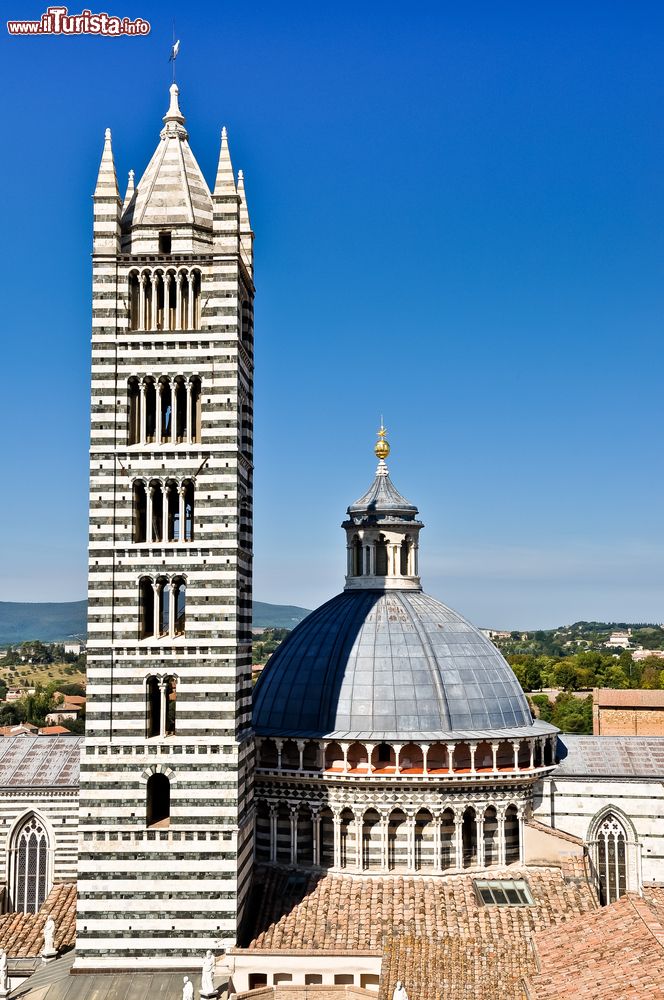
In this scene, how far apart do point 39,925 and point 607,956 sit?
75.3ft

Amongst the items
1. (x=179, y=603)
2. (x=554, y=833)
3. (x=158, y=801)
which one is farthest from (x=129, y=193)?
(x=554, y=833)

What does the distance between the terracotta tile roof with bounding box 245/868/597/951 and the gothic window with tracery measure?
4601 millimetres

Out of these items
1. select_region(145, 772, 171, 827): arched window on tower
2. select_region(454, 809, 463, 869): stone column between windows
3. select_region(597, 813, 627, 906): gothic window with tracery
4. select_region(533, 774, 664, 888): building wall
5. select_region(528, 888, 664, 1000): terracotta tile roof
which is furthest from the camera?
select_region(597, 813, 627, 906): gothic window with tracery

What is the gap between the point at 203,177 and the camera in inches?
1692

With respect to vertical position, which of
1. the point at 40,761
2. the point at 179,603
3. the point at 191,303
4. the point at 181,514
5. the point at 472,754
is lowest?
the point at 40,761

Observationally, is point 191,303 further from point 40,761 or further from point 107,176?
point 40,761

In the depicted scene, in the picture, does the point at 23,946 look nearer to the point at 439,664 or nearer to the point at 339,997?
the point at 339,997

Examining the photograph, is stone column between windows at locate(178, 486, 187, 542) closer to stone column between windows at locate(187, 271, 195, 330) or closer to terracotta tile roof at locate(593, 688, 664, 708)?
stone column between windows at locate(187, 271, 195, 330)

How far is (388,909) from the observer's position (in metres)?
40.4

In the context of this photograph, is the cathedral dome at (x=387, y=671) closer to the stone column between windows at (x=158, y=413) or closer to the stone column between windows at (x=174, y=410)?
the stone column between windows at (x=174, y=410)

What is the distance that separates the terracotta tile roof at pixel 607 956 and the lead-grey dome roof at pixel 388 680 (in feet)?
31.8

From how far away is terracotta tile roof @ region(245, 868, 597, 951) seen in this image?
1526 inches

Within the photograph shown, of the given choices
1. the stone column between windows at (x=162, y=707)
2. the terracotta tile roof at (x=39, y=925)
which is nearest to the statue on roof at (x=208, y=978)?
the stone column between windows at (x=162, y=707)

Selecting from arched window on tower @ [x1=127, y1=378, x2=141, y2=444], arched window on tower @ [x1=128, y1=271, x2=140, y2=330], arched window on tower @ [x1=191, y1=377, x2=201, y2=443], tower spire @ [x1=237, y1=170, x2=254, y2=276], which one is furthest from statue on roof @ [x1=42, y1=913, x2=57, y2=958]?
tower spire @ [x1=237, y1=170, x2=254, y2=276]
